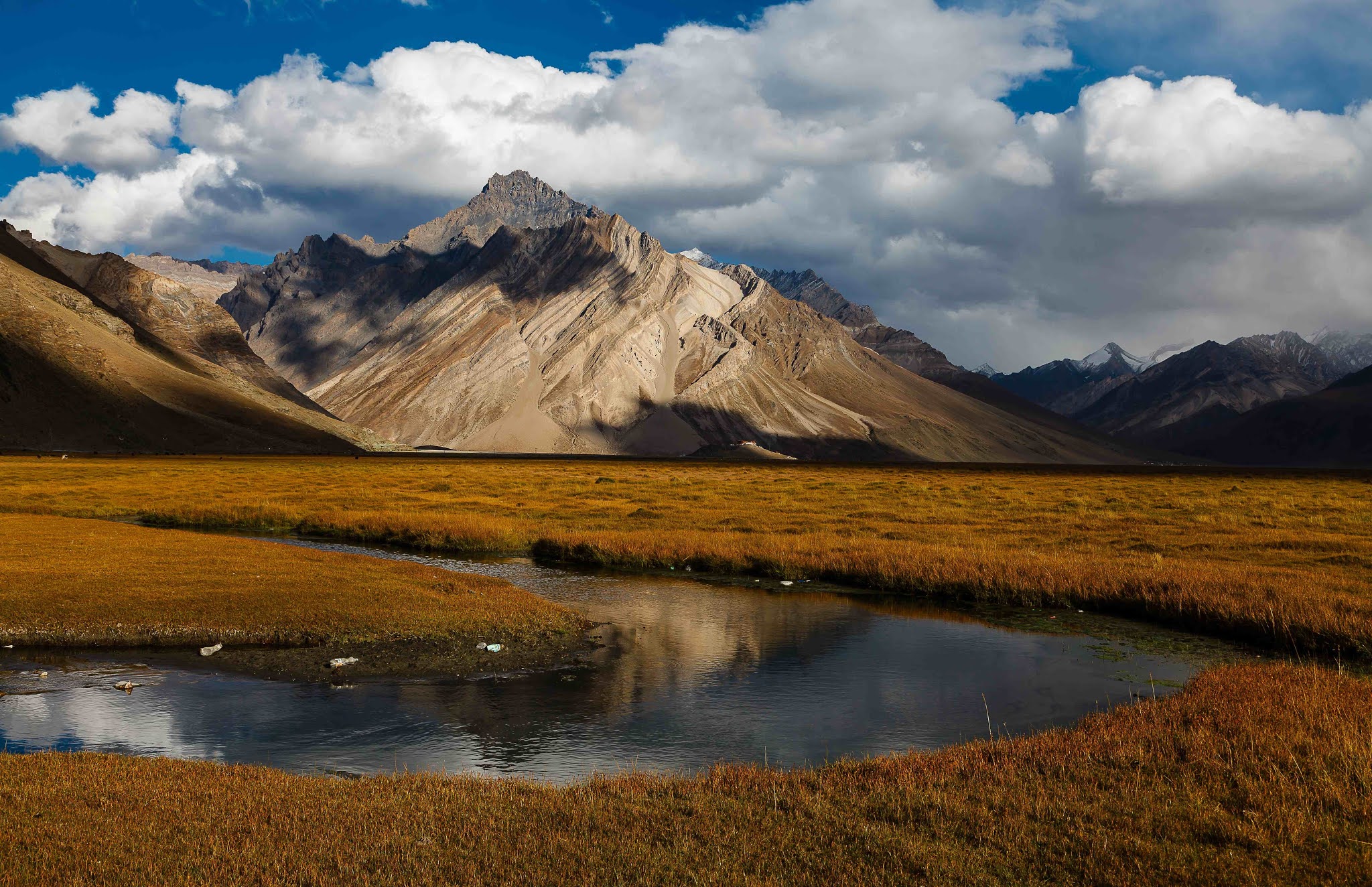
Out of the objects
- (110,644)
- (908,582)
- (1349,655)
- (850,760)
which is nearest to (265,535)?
(110,644)

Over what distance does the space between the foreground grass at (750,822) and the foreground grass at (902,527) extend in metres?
17.2

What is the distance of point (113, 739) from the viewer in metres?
17.5

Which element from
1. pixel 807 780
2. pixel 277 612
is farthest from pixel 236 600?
pixel 807 780

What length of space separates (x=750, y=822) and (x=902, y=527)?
1737 inches

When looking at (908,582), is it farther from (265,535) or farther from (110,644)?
(265,535)

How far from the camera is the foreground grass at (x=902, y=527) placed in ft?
111

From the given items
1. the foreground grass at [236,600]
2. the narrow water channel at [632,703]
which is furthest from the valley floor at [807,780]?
the narrow water channel at [632,703]

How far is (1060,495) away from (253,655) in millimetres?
76376

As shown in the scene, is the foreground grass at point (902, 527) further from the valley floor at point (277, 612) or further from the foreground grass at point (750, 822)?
the foreground grass at point (750, 822)

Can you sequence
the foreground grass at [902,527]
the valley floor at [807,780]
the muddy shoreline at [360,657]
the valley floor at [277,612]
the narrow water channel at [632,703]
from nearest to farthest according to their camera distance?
1. the valley floor at [807,780]
2. the narrow water channel at [632,703]
3. the muddy shoreline at [360,657]
4. the valley floor at [277,612]
5. the foreground grass at [902,527]

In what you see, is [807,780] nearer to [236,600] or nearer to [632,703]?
[632,703]

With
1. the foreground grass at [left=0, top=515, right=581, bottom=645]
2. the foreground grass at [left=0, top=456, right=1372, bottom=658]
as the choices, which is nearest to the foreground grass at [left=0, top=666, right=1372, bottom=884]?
the foreground grass at [left=0, top=515, right=581, bottom=645]

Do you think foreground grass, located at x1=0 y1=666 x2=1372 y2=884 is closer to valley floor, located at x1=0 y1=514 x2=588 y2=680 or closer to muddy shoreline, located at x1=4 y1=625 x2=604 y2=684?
muddy shoreline, located at x1=4 y1=625 x2=604 y2=684

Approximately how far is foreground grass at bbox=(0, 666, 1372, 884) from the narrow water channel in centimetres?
289
